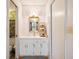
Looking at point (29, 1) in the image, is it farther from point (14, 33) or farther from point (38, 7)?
point (14, 33)

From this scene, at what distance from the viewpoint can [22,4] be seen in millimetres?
6422

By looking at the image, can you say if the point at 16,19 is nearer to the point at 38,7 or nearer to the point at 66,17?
the point at 38,7

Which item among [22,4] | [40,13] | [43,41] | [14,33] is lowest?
[43,41]
